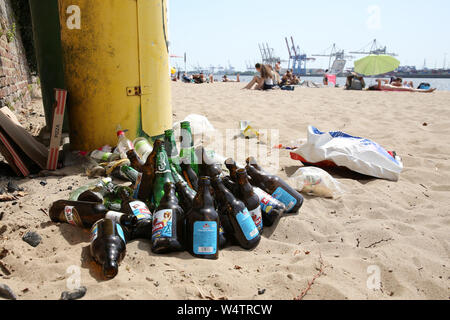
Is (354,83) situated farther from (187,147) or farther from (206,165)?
(206,165)

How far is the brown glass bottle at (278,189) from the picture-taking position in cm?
232

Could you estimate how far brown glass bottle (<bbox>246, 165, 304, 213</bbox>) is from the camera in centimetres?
232

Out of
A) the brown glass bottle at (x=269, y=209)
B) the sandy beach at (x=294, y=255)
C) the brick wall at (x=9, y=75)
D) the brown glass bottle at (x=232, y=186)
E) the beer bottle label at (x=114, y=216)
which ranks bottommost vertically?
the sandy beach at (x=294, y=255)

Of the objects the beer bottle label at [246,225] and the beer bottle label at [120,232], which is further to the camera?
the beer bottle label at [246,225]

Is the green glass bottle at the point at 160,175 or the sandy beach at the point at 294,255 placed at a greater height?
the green glass bottle at the point at 160,175

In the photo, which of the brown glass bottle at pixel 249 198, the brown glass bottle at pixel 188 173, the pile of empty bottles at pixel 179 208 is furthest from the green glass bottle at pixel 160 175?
the brown glass bottle at pixel 249 198

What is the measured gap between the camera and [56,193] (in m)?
2.43

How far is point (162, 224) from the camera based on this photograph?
5.82 ft

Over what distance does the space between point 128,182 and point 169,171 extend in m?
0.63

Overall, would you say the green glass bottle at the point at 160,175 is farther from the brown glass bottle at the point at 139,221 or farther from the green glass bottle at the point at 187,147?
the green glass bottle at the point at 187,147

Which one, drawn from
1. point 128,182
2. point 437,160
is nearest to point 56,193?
point 128,182

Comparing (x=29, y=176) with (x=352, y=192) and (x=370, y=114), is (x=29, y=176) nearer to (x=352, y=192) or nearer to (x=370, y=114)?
(x=352, y=192)

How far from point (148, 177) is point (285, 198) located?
1032 mm

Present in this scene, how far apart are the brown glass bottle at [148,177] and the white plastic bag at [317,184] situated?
1.20 metres
